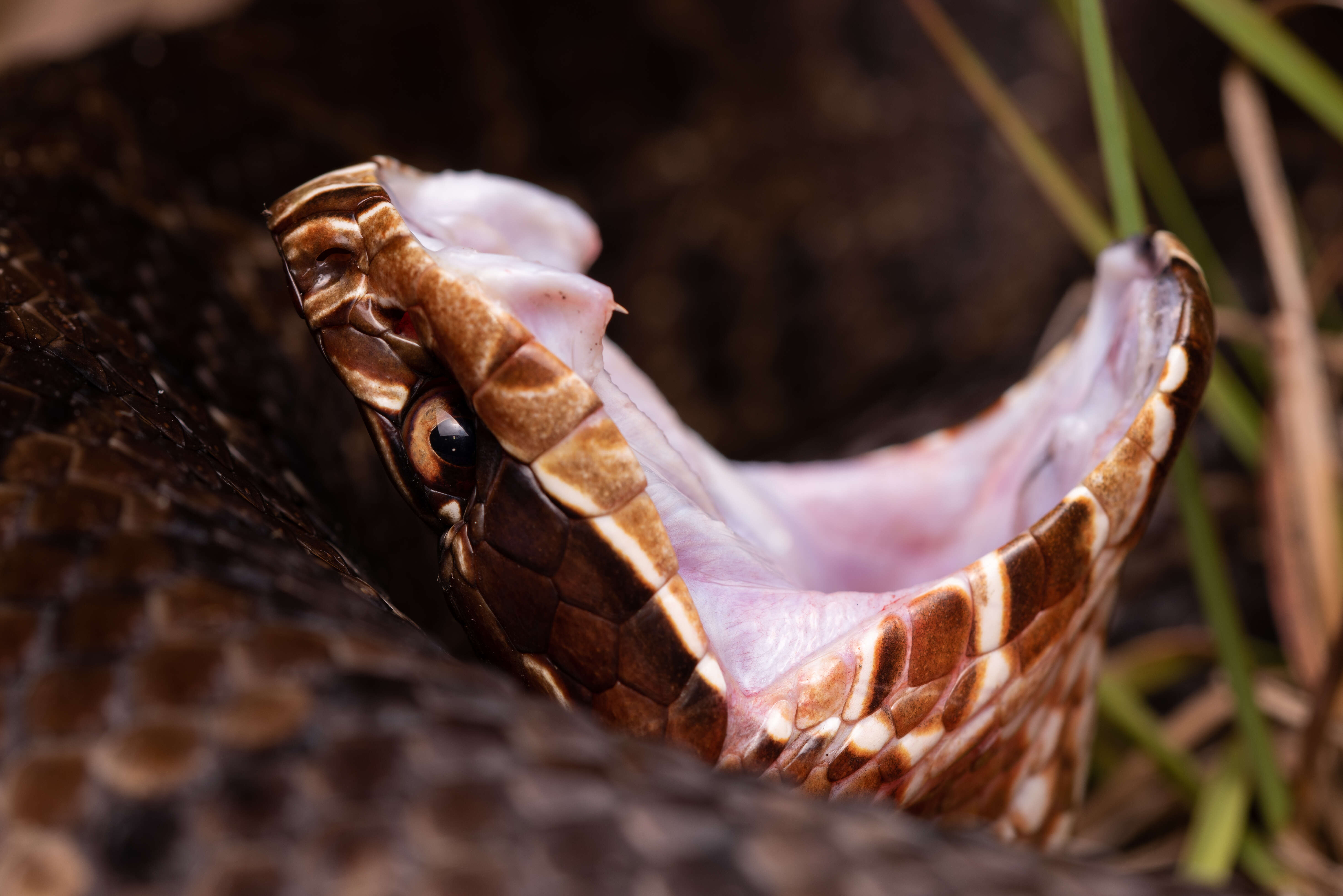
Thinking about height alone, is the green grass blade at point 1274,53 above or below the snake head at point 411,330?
below

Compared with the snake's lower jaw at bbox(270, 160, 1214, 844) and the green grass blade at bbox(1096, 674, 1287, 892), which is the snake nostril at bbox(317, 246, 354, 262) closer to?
the snake's lower jaw at bbox(270, 160, 1214, 844)

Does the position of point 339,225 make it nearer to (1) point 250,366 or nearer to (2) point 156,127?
(1) point 250,366

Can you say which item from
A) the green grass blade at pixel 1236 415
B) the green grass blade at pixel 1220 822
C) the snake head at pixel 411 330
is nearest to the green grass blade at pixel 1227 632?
the green grass blade at pixel 1220 822

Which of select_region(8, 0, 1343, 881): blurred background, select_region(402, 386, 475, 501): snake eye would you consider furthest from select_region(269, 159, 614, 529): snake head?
select_region(8, 0, 1343, 881): blurred background

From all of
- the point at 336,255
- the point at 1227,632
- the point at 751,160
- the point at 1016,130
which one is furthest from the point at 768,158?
the point at 336,255

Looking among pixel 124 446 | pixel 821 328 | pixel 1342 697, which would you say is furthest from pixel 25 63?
pixel 1342 697

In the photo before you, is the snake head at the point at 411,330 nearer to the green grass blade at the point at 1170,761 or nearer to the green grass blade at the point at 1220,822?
the green grass blade at the point at 1170,761

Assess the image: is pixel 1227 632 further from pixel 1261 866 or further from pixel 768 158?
pixel 768 158
